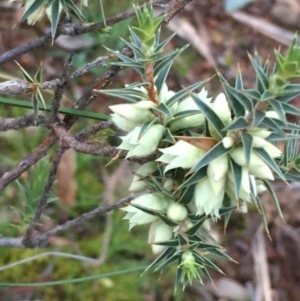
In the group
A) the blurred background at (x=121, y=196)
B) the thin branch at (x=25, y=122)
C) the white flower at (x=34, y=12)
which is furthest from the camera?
the blurred background at (x=121, y=196)

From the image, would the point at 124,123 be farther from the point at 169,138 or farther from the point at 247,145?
the point at 247,145

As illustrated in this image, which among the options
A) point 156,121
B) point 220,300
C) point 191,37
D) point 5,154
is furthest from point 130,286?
point 156,121

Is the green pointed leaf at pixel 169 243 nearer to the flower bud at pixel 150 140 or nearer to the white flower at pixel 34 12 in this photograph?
the flower bud at pixel 150 140

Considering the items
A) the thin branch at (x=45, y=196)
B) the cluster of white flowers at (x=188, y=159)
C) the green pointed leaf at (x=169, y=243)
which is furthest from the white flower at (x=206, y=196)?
the thin branch at (x=45, y=196)

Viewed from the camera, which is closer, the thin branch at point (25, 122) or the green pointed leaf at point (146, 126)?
the green pointed leaf at point (146, 126)

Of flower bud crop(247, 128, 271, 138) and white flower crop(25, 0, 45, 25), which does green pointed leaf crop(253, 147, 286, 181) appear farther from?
white flower crop(25, 0, 45, 25)
